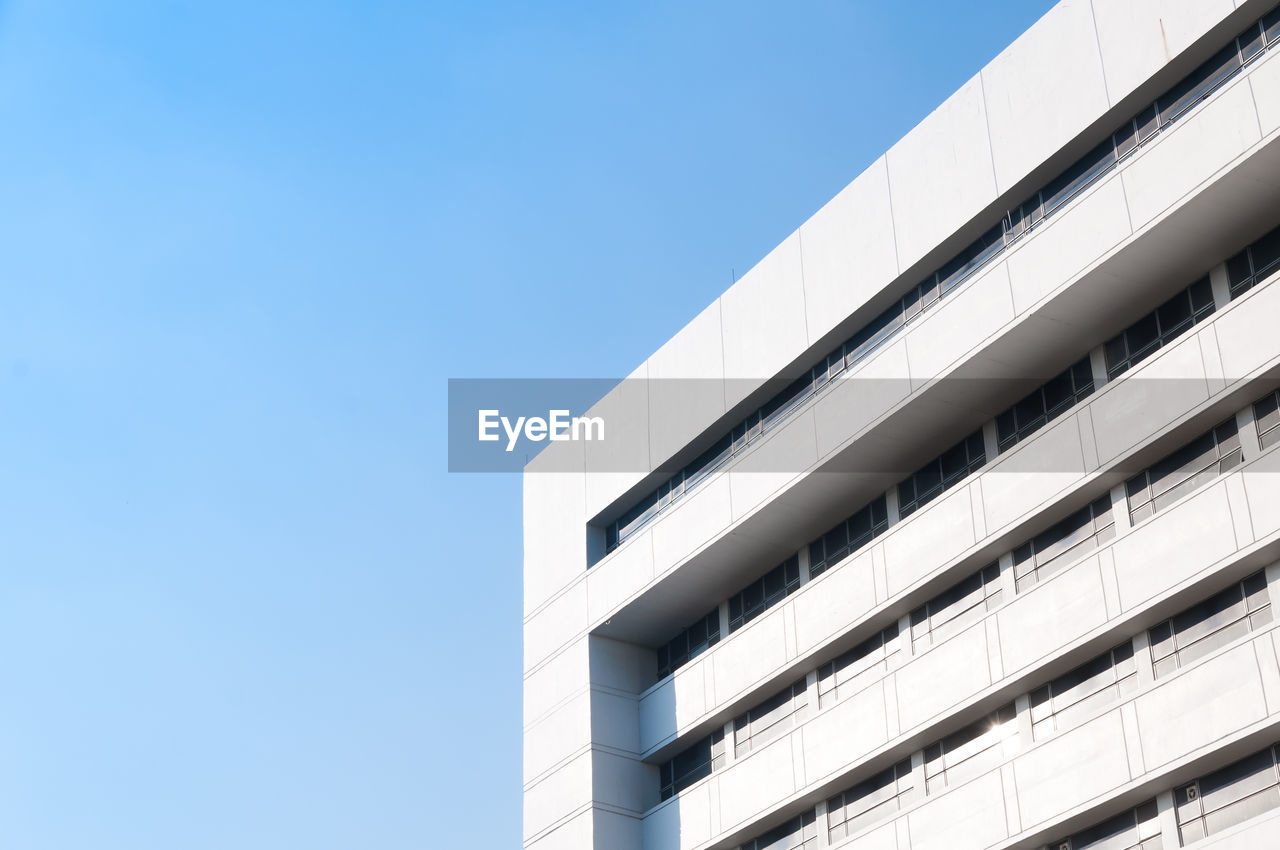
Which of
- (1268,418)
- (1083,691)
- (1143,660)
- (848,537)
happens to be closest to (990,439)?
(848,537)

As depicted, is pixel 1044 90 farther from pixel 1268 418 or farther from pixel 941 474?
pixel 941 474

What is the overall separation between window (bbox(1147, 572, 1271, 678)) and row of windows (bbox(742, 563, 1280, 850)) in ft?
0.08

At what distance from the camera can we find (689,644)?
144 feet

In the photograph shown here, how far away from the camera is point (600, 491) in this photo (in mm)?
44969

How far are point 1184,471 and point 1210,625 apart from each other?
10.2ft

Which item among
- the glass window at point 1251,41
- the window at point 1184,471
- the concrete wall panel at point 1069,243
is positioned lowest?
the window at point 1184,471

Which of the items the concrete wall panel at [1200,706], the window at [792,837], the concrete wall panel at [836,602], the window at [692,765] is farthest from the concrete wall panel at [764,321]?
the concrete wall panel at [1200,706]

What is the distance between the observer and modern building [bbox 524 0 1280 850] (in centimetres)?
3034

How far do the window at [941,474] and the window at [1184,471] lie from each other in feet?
15.2

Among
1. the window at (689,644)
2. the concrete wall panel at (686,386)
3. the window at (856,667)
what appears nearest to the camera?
the window at (856,667)

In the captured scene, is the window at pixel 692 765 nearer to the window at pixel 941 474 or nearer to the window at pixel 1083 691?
the window at pixel 941 474

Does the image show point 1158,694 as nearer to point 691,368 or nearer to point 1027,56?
point 1027,56

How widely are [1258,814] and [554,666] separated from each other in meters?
20.6

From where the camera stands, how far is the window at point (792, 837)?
3769 cm
